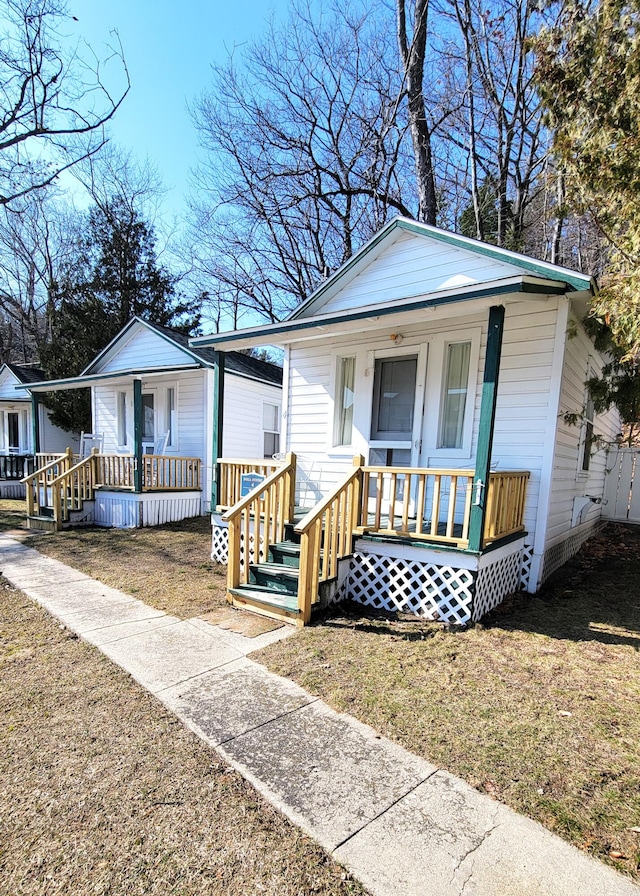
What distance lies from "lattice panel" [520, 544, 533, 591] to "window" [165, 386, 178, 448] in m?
8.47

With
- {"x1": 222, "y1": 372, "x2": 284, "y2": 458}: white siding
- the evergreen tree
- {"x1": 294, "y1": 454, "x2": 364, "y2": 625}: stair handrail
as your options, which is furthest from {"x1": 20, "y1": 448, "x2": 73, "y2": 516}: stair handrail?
{"x1": 294, "y1": 454, "x2": 364, "y2": 625}: stair handrail

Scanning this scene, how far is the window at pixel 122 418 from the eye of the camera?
12.0m

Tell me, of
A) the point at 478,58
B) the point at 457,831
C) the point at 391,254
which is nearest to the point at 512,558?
the point at 457,831

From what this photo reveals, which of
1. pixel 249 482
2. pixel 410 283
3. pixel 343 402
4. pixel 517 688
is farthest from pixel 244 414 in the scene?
Result: pixel 517 688

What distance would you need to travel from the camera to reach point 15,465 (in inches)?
626

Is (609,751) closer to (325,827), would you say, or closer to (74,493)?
(325,827)

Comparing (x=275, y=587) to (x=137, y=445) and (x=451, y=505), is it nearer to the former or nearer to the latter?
(x=451, y=505)

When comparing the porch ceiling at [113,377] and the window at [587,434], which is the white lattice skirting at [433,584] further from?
the porch ceiling at [113,377]

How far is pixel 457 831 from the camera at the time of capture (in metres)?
1.98

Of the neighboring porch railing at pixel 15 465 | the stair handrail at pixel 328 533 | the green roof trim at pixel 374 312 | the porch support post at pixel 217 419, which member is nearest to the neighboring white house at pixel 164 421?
the porch support post at pixel 217 419

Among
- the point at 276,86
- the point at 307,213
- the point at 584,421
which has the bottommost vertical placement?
the point at 584,421

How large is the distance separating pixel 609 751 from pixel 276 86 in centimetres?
1928

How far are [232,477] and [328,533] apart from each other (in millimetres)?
2231

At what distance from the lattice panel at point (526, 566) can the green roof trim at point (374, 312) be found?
300cm
